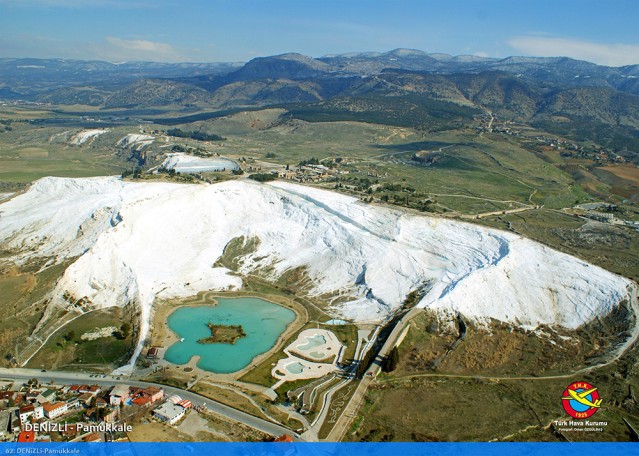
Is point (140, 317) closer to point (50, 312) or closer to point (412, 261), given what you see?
point (50, 312)

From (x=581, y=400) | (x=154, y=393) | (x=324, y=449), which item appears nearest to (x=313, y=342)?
(x=324, y=449)

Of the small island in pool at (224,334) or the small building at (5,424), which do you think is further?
the small island in pool at (224,334)

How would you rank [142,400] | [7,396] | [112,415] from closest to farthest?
[112,415] → [142,400] → [7,396]

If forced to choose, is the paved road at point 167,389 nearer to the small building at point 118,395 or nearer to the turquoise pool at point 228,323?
the small building at point 118,395

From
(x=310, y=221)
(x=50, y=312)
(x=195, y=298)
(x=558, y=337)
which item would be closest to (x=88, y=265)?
(x=50, y=312)

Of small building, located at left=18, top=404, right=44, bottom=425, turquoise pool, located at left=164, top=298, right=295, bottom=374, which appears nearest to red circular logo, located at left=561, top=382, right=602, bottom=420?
turquoise pool, located at left=164, top=298, right=295, bottom=374

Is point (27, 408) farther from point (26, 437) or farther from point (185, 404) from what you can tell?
point (185, 404)

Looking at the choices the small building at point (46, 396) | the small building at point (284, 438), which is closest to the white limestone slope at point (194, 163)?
the small building at point (46, 396)
